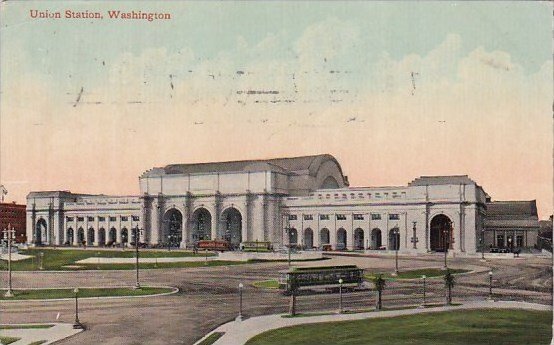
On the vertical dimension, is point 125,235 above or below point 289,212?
below

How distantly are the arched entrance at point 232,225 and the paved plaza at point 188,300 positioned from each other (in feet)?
151

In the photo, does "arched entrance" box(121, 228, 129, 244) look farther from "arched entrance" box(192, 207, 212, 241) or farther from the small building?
the small building

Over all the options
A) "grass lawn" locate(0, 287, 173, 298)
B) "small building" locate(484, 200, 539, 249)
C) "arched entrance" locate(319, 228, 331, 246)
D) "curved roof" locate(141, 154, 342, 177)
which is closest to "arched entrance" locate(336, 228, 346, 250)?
"arched entrance" locate(319, 228, 331, 246)

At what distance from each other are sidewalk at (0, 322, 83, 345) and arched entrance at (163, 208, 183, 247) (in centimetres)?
6261

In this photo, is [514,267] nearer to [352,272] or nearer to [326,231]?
[352,272]

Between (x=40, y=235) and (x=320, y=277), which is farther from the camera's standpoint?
(x=40, y=235)

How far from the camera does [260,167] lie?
9688 cm

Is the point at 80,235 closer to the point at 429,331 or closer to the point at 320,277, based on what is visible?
the point at 320,277

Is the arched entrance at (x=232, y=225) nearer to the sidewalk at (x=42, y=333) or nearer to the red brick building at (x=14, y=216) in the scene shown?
the red brick building at (x=14, y=216)

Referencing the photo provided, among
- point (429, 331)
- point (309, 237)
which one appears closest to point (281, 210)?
point (309, 237)

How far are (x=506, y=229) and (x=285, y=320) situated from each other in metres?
68.6

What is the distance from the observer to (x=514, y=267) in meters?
53.8

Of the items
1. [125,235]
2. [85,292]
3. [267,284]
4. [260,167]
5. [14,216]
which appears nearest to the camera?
[85,292]

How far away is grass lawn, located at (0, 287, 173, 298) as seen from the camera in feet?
124
